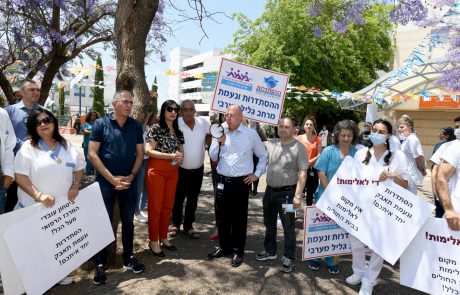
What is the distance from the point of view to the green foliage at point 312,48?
2177 cm

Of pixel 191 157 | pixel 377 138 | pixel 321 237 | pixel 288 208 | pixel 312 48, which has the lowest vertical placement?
pixel 321 237

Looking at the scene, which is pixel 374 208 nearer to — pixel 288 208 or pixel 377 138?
pixel 377 138

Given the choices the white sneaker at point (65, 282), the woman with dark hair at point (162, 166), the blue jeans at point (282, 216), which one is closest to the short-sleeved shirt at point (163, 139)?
the woman with dark hair at point (162, 166)

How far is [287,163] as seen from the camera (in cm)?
432

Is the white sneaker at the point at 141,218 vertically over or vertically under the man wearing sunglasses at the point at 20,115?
under

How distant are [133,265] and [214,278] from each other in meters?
0.96

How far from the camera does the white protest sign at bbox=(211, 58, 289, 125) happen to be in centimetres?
510

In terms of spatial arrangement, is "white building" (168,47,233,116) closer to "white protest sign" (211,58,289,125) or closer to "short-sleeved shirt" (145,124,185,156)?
"white protest sign" (211,58,289,125)

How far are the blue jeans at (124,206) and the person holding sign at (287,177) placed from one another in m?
1.66

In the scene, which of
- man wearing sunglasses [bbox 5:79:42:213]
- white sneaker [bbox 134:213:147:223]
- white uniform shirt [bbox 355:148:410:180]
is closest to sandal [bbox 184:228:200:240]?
white sneaker [bbox 134:213:147:223]

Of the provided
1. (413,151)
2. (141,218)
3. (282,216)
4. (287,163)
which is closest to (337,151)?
(287,163)

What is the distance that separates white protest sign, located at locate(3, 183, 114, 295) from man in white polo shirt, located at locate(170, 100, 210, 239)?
1.43 metres

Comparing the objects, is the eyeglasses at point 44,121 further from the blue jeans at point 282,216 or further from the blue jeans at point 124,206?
the blue jeans at point 282,216

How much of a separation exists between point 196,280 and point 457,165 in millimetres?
2872
